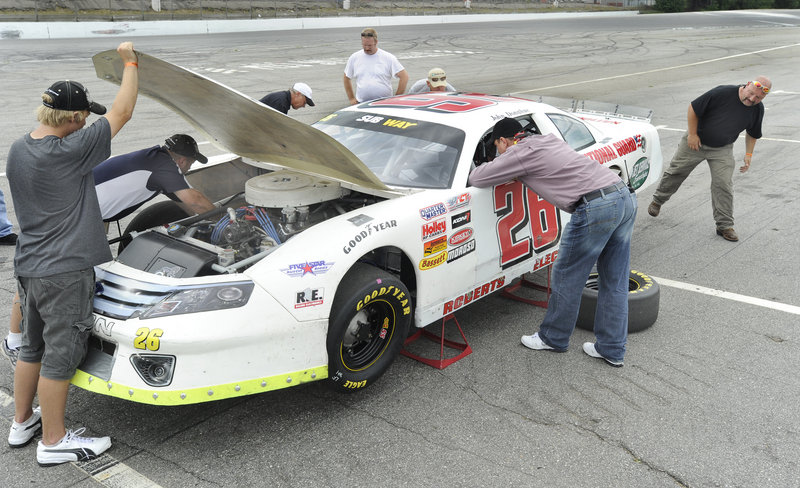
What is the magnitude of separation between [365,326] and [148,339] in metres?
1.19

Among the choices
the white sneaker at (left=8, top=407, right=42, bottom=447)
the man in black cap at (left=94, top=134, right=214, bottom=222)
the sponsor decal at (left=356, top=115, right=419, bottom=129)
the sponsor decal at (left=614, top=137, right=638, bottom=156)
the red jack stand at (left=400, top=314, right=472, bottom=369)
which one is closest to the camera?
the white sneaker at (left=8, top=407, right=42, bottom=447)

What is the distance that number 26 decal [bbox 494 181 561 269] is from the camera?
454cm

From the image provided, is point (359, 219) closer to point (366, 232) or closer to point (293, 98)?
point (366, 232)

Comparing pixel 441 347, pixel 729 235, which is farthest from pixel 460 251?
pixel 729 235

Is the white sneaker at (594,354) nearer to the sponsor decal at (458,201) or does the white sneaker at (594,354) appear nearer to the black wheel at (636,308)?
the black wheel at (636,308)

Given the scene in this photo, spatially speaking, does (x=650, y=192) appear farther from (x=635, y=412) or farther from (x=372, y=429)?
(x=372, y=429)

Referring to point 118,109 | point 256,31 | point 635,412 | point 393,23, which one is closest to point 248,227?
point 118,109

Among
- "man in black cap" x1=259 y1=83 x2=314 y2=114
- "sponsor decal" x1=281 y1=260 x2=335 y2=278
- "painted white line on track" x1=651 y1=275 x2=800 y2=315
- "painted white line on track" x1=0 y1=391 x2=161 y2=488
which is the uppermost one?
"man in black cap" x1=259 y1=83 x2=314 y2=114

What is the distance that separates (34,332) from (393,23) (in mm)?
33964

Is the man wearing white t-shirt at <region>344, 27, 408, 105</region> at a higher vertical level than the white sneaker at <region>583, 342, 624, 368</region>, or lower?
higher

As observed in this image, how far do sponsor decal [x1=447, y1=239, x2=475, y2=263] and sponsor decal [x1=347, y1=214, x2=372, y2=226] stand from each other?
60 centimetres

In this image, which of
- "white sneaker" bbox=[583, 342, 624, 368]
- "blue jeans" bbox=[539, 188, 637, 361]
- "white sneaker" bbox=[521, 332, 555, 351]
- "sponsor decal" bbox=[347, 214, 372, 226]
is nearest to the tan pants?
"blue jeans" bbox=[539, 188, 637, 361]

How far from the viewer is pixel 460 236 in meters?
4.25

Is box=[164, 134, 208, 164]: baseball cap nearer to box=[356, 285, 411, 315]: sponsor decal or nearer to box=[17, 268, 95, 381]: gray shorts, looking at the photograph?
box=[17, 268, 95, 381]: gray shorts
